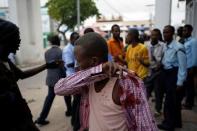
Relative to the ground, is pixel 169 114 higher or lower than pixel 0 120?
lower

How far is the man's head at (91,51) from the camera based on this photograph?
182 centimetres

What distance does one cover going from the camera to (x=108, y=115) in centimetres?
186

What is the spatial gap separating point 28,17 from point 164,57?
43.3ft

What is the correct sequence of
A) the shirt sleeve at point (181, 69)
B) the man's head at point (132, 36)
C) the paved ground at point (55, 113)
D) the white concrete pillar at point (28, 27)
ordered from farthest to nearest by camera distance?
the white concrete pillar at point (28, 27)
the paved ground at point (55, 113)
the man's head at point (132, 36)
the shirt sleeve at point (181, 69)

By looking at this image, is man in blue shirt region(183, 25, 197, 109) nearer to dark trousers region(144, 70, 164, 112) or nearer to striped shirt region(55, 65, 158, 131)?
dark trousers region(144, 70, 164, 112)

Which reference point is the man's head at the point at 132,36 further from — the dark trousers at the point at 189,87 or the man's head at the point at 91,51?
the man's head at the point at 91,51

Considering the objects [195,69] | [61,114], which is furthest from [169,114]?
[61,114]

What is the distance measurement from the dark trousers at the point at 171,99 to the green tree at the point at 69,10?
2928 centimetres

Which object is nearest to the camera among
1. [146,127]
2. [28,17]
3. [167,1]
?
[146,127]

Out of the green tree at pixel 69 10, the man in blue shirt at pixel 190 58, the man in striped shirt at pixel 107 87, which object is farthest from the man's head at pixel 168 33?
the green tree at pixel 69 10

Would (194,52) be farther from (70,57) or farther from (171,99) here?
(70,57)

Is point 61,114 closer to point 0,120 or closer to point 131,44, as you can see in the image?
point 131,44

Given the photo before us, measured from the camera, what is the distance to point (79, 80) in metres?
1.82

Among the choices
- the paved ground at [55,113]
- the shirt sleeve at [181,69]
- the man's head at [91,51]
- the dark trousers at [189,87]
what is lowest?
the paved ground at [55,113]
